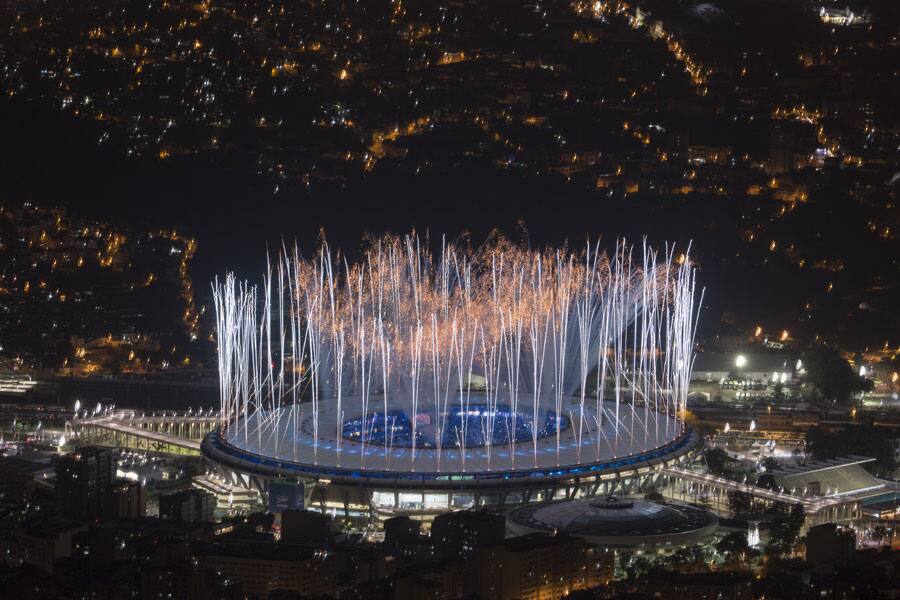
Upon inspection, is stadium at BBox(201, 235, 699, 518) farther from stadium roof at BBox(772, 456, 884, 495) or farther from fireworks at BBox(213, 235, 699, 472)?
stadium roof at BBox(772, 456, 884, 495)

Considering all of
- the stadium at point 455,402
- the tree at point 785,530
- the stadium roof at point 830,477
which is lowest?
the tree at point 785,530

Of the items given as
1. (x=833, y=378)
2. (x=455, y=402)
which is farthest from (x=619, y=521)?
(x=833, y=378)

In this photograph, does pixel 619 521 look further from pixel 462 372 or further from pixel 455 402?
pixel 462 372

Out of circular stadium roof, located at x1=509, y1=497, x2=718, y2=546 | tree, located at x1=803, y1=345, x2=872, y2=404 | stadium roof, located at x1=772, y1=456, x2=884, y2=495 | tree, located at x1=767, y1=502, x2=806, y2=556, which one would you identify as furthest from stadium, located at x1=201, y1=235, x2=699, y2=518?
tree, located at x1=803, y1=345, x2=872, y2=404

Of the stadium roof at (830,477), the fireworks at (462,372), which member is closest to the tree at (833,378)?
the fireworks at (462,372)

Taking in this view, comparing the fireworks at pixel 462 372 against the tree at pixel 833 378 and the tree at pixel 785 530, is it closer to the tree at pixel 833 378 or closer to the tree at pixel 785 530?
the tree at pixel 833 378

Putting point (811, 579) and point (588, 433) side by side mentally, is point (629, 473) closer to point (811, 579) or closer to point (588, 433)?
point (588, 433)
